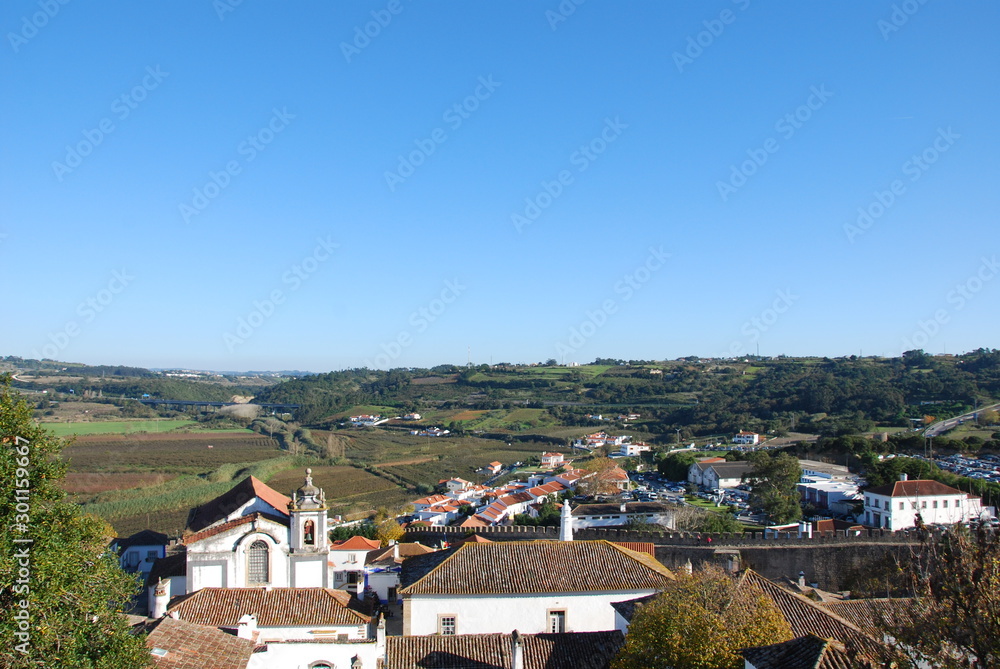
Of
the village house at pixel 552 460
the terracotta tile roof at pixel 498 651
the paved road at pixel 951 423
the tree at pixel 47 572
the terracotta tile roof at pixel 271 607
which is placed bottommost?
the village house at pixel 552 460

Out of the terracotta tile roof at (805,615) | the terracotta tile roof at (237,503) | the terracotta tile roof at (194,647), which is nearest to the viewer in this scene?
the terracotta tile roof at (194,647)

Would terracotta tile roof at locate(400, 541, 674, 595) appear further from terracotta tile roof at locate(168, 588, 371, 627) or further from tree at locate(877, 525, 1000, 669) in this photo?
tree at locate(877, 525, 1000, 669)

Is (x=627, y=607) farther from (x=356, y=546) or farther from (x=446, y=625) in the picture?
(x=356, y=546)

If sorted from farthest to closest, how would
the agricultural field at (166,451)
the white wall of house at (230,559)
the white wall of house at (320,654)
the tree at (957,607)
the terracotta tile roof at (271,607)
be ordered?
the agricultural field at (166,451) → the white wall of house at (230,559) → the terracotta tile roof at (271,607) → the white wall of house at (320,654) → the tree at (957,607)

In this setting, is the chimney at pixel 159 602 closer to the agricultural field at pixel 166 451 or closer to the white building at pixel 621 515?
the white building at pixel 621 515

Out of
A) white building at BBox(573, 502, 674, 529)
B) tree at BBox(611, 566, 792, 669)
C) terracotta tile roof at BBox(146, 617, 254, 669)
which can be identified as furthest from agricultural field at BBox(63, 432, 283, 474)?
tree at BBox(611, 566, 792, 669)

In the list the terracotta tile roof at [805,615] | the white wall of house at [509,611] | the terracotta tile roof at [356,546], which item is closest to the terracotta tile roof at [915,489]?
the terracotta tile roof at [805,615]

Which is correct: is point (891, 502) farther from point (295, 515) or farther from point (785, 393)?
point (785, 393)
